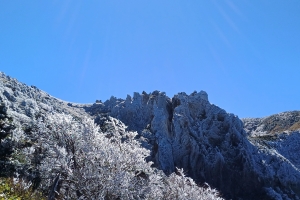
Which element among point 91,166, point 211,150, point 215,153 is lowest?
point 91,166

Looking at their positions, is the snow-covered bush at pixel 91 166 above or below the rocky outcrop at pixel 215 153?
below

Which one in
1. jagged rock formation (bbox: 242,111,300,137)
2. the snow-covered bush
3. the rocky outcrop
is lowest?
the snow-covered bush

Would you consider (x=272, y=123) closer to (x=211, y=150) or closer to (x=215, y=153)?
(x=211, y=150)

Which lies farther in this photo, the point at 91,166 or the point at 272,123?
the point at 272,123

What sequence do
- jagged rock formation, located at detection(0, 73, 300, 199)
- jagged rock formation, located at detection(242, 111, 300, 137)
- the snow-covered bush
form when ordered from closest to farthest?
the snow-covered bush → jagged rock formation, located at detection(0, 73, 300, 199) → jagged rock formation, located at detection(242, 111, 300, 137)

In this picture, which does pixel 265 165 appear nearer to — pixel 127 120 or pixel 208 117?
pixel 208 117

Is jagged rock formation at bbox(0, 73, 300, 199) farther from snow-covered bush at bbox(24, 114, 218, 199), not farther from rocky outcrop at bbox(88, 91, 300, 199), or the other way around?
snow-covered bush at bbox(24, 114, 218, 199)

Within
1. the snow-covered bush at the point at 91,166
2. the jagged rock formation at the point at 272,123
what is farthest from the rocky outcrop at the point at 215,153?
the jagged rock formation at the point at 272,123

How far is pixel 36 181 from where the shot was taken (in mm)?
28531

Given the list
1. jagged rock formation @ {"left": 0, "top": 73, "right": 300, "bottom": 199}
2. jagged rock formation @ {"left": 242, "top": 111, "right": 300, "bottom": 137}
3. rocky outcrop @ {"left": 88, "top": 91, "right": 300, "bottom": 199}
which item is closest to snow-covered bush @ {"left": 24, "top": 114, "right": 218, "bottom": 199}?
jagged rock formation @ {"left": 0, "top": 73, "right": 300, "bottom": 199}

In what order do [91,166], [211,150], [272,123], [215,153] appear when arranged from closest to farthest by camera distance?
[91,166], [215,153], [211,150], [272,123]

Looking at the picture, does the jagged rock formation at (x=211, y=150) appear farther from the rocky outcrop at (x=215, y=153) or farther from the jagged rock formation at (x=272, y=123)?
the jagged rock formation at (x=272, y=123)

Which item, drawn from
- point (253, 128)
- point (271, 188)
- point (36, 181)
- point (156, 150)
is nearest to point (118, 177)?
point (36, 181)

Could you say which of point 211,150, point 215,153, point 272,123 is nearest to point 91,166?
point 215,153
